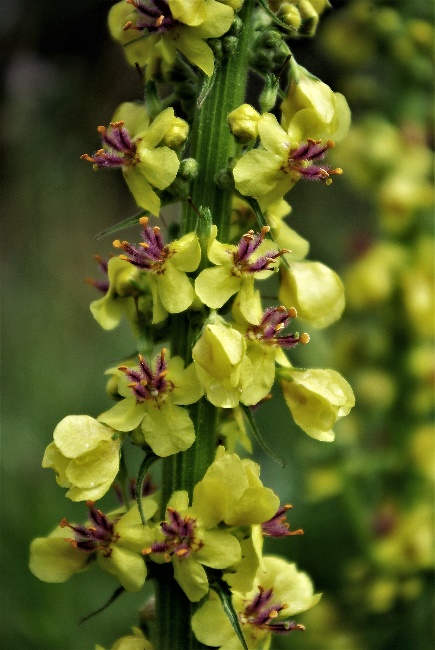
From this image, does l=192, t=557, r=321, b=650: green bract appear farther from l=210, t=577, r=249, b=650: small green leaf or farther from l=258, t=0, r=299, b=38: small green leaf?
l=258, t=0, r=299, b=38: small green leaf

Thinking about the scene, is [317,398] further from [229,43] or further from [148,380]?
[229,43]

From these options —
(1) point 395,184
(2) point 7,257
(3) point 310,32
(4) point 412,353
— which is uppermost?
(3) point 310,32

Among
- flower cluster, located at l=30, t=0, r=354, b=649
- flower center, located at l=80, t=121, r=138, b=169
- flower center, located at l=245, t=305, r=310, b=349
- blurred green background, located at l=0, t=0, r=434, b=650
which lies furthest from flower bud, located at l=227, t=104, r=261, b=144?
blurred green background, located at l=0, t=0, r=434, b=650

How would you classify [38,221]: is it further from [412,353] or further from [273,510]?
[273,510]

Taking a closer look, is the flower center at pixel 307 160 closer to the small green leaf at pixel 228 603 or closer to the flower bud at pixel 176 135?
the flower bud at pixel 176 135

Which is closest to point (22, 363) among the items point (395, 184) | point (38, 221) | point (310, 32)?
point (38, 221)

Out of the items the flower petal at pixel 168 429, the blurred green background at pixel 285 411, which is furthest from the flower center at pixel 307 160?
the blurred green background at pixel 285 411
